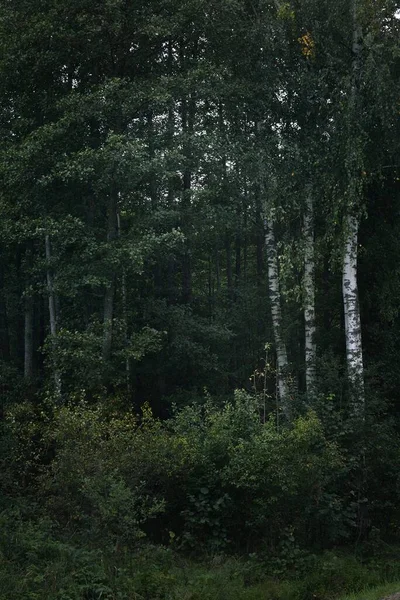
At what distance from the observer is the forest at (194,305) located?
12359 mm

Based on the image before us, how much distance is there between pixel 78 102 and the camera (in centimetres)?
1953

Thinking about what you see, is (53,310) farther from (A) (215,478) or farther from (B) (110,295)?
(A) (215,478)

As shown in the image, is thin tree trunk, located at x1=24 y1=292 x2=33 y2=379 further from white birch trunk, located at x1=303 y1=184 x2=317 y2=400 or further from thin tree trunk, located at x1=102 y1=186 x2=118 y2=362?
white birch trunk, located at x1=303 y1=184 x2=317 y2=400

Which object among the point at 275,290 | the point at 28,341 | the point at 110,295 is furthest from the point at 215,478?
the point at 28,341

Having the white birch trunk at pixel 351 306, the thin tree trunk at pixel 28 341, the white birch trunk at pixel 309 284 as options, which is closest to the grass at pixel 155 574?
the white birch trunk at pixel 351 306

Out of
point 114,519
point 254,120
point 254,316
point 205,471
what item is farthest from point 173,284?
point 114,519

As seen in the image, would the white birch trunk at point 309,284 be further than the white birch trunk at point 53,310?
No

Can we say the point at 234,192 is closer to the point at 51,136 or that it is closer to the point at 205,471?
the point at 51,136

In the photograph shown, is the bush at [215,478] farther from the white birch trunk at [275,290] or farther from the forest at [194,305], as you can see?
the white birch trunk at [275,290]

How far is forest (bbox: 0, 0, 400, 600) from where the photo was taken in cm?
1236

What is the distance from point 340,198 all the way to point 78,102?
6.90 metres

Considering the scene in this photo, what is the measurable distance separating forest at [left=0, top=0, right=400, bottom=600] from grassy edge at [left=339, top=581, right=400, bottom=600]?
4.2 inches

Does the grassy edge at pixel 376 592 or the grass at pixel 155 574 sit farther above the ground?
the grass at pixel 155 574

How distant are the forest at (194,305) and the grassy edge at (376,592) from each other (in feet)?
0.35
